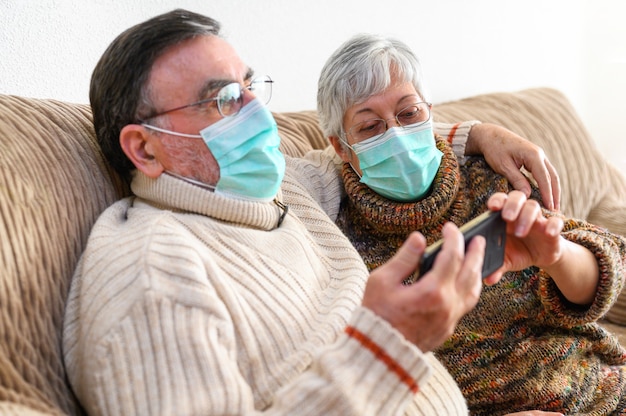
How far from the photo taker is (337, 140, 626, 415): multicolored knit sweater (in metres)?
1.25

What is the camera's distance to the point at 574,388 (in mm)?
1264

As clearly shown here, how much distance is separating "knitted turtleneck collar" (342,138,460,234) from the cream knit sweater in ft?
0.49

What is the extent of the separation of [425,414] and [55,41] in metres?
1.14

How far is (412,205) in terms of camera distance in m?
1.34

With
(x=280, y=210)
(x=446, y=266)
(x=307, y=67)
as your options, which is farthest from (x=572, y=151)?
(x=446, y=266)

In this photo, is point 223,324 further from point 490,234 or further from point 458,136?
point 458,136

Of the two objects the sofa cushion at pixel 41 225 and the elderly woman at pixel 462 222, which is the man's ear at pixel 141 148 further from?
the elderly woman at pixel 462 222

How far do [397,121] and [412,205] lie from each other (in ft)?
0.61

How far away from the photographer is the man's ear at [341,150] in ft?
4.80

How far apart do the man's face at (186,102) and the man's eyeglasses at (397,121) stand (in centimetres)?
37

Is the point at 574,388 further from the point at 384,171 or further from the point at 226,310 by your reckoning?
the point at 226,310

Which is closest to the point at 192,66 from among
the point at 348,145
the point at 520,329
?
the point at 348,145

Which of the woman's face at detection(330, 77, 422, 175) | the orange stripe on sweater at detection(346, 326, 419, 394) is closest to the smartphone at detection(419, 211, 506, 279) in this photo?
the orange stripe on sweater at detection(346, 326, 419, 394)

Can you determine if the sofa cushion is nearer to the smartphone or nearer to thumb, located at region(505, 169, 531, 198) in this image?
the smartphone
